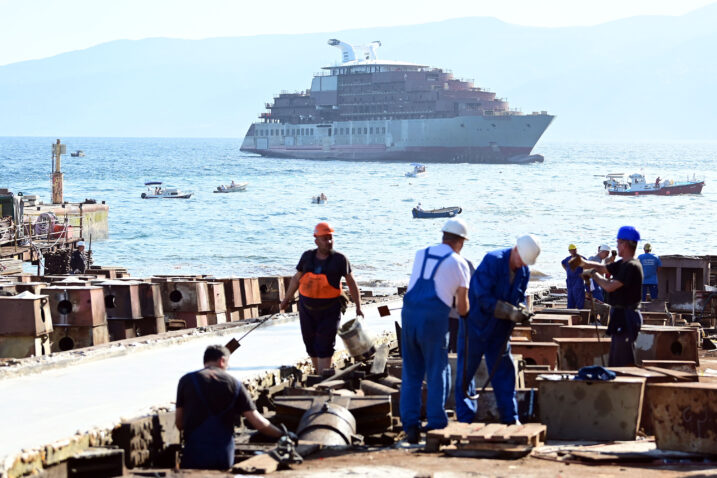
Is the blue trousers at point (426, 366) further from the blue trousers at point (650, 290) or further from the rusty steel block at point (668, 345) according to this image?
the blue trousers at point (650, 290)

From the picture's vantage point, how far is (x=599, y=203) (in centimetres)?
10419

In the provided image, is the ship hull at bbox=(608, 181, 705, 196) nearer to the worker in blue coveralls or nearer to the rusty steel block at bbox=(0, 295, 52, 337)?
the rusty steel block at bbox=(0, 295, 52, 337)

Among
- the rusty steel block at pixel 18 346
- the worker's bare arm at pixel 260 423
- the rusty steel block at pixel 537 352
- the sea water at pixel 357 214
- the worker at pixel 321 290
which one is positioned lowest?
the sea water at pixel 357 214

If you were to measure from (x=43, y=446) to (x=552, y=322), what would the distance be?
735 cm

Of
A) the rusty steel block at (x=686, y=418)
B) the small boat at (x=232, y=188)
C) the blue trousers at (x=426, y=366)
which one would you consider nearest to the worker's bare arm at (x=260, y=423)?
the blue trousers at (x=426, y=366)

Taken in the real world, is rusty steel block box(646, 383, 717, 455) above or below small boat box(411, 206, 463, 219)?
above

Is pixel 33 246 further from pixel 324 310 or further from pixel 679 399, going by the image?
pixel 679 399

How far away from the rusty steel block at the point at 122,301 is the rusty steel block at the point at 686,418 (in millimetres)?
7517

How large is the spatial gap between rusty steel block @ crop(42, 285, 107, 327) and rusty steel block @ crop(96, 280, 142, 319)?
2.62 ft

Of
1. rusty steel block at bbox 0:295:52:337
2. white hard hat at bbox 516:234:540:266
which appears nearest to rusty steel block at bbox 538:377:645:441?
white hard hat at bbox 516:234:540:266

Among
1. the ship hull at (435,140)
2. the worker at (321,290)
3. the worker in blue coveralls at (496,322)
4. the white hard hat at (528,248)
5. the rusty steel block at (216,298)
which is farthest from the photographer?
the ship hull at (435,140)

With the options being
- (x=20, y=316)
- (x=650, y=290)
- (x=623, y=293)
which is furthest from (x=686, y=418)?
(x=650, y=290)

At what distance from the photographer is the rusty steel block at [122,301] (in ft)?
43.9

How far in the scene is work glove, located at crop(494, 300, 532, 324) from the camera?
7.61m
